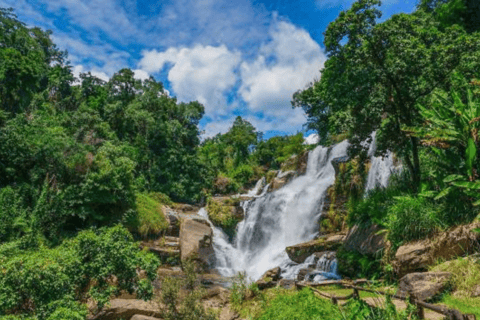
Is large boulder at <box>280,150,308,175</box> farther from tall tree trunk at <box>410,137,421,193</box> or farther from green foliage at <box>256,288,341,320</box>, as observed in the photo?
green foliage at <box>256,288,341,320</box>

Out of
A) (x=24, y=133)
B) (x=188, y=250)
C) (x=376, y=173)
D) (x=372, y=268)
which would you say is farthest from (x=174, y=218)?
(x=372, y=268)

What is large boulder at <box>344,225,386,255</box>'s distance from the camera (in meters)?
10.8

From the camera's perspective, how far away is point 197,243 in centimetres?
2023

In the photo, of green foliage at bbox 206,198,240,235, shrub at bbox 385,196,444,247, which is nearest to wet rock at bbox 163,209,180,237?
green foliage at bbox 206,198,240,235

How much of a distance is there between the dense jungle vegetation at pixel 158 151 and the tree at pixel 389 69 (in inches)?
1.6

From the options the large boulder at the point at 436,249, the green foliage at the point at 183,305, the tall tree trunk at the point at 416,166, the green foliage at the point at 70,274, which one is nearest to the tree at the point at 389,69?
the tall tree trunk at the point at 416,166

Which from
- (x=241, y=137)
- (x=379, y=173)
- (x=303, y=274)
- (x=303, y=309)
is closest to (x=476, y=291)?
(x=303, y=309)

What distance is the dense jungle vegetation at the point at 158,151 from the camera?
27.4ft

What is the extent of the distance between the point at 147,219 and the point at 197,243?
12.2ft

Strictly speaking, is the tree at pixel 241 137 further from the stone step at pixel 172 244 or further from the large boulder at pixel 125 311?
the large boulder at pixel 125 311

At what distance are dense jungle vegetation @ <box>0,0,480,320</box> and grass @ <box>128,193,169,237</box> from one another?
0.09 meters

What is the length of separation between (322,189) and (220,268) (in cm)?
859

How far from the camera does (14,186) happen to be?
57.1 ft

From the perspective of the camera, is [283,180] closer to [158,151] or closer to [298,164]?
[298,164]
